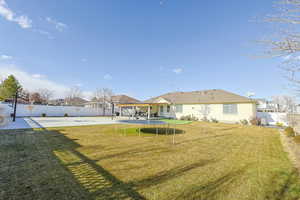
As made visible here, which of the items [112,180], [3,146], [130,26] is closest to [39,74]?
[130,26]

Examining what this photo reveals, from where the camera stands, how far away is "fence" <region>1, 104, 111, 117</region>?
18138 mm

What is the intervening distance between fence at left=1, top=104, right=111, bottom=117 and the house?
34.6 feet

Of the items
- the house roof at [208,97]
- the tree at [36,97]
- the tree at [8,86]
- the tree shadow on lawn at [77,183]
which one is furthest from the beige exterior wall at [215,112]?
the tree at [36,97]

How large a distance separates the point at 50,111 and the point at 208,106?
1038 inches

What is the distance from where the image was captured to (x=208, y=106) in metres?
18.6

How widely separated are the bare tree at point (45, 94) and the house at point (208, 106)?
3719 centimetres

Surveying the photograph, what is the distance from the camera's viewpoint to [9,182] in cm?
248

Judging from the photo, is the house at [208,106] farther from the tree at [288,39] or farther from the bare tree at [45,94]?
the bare tree at [45,94]

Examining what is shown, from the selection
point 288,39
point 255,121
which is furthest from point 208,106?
point 288,39

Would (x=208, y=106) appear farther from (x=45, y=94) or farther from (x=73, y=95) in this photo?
(x=45, y=94)

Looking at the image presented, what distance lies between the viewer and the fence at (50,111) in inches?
714

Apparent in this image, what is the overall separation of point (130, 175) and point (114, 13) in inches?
556

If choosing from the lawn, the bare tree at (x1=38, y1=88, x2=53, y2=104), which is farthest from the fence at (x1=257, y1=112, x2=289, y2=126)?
the bare tree at (x1=38, y1=88, x2=53, y2=104)

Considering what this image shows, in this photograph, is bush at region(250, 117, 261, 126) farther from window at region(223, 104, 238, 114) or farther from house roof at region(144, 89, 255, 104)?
house roof at region(144, 89, 255, 104)
